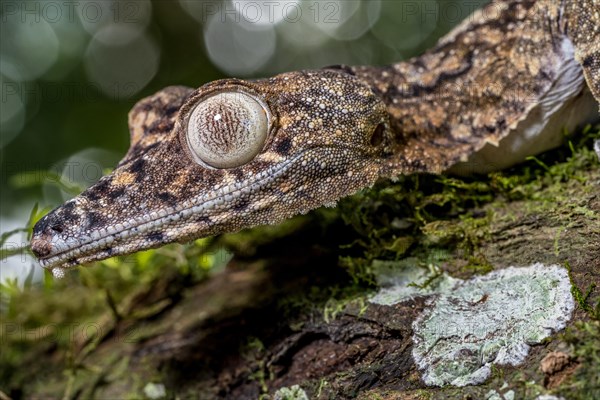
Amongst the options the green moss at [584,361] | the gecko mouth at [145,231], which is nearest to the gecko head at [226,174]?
the gecko mouth at [145,231]

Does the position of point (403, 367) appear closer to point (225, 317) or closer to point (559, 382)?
point (559, 382)

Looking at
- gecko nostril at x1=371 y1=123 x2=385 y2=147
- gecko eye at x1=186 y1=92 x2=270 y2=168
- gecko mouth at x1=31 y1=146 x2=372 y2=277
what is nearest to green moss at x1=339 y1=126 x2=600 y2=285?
gecko nostril at x1=371 y1=123 x2=385 y2=147

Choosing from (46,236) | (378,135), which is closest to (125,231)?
(46,236)

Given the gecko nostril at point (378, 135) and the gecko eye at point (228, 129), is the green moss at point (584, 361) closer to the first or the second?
the gecko nostril at point (378, 135)

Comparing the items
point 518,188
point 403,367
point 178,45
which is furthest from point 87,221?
point 178,45

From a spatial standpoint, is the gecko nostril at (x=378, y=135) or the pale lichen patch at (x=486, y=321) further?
the gecko nostril at (x=378, y=135)

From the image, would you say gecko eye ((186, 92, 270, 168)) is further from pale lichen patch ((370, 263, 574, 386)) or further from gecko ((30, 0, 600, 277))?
pale lichen patch ((370, 263, 574, 386))
